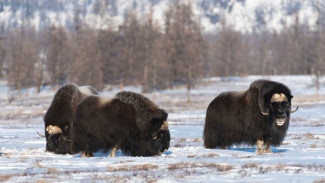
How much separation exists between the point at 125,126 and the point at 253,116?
3.15m

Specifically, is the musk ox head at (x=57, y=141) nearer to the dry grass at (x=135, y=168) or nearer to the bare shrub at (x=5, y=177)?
the dry grass at (x=135, y=168)

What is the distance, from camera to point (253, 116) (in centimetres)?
1147

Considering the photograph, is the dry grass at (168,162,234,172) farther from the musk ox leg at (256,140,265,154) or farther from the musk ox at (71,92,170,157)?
the musk ox leg at (256,140,265,154)

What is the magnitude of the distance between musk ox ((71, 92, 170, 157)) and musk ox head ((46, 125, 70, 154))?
123 centimetres

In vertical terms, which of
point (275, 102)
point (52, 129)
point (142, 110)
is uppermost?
point (275, 102)

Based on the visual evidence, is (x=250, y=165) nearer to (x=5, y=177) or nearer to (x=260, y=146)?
(x=260, y=146)

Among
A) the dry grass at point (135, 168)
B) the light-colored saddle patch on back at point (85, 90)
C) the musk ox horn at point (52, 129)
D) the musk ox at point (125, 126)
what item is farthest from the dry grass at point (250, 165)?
the light-colored saddle patch on back at point (85, 90)

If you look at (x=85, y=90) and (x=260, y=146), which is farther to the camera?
(x=85, y=90)

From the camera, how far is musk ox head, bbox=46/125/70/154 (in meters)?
12.0

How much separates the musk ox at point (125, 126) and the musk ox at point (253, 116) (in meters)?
1.98

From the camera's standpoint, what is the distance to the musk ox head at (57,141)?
1203 centimetres

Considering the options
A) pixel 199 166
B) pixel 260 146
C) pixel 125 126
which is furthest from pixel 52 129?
pixel 260 146

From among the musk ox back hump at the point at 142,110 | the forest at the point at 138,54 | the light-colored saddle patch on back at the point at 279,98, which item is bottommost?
the forest at the point at 138,54

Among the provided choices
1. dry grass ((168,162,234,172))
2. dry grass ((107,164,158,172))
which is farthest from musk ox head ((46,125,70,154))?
dry grass ((168,162,234,172))
